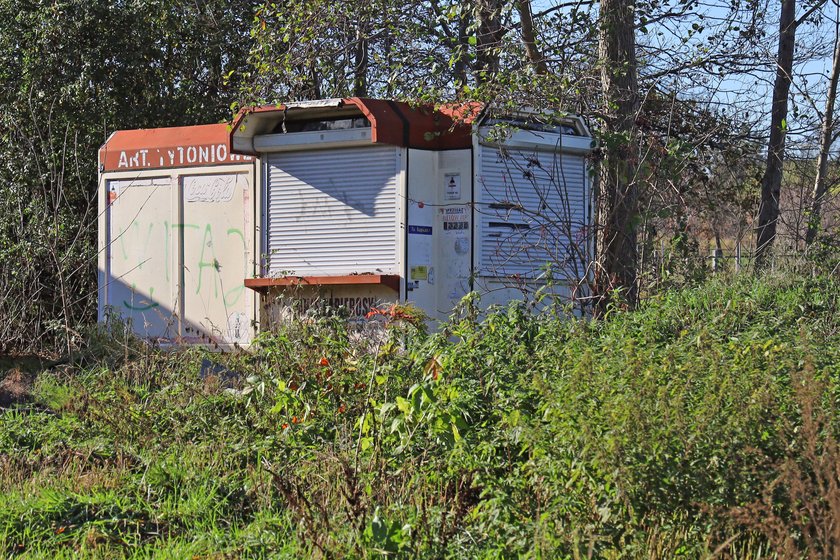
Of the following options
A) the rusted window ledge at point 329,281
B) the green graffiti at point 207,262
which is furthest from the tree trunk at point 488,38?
the green graffiti at point 207,262

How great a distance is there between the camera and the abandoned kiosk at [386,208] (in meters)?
10.6

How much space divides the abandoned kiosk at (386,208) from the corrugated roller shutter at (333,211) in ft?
0.05

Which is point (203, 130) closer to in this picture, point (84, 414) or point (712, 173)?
point (84, 414)

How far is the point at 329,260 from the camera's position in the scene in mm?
11000

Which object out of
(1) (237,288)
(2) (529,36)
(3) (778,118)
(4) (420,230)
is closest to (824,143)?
(3) (778,118)

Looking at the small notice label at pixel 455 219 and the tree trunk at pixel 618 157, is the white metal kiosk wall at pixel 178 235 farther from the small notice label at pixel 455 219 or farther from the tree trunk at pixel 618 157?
the tree trunk at pixel 618 157

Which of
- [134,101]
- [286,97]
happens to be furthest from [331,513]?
[134,101]

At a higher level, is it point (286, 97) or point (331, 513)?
point (286, 97)

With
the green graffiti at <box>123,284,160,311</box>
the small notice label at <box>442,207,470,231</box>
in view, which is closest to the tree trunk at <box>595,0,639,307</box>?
the small notice label at <box>442,207,470,231</box>

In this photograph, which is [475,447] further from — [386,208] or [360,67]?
[360,67]

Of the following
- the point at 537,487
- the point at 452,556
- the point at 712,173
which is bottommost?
the point at 452,556

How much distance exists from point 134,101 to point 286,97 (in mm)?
4897

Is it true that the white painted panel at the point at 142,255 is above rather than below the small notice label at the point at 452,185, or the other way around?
below

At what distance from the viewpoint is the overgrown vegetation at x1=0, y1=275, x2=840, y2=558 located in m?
4.25
